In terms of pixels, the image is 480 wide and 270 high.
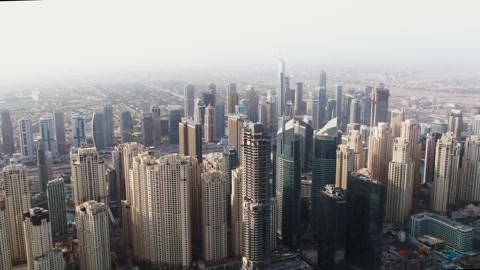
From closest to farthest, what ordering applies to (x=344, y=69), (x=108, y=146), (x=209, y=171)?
(x=209, y=171) → (x=344, y=69) → (x=108, y=146)

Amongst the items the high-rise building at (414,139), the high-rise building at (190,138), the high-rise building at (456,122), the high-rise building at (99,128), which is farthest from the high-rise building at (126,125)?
the high-rise building at (456,122)

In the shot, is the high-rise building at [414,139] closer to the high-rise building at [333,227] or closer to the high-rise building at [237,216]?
the high-rise building at [333,227]

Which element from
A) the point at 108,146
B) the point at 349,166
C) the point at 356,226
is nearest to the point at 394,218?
the point at 349,166

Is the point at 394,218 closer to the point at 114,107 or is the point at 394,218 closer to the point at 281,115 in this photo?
the point at 281,115

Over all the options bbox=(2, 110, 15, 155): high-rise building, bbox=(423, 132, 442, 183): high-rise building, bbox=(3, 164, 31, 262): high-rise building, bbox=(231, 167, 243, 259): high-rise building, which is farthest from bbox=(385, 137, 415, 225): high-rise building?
bbox=(2, 110, 15, 155): high-rise building

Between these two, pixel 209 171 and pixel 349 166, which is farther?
pixel 349 166

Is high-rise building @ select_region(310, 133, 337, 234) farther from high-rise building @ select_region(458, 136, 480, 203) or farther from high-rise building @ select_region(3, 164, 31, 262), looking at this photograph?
high-rise building @ select_region(3, 164, 31, 262)
